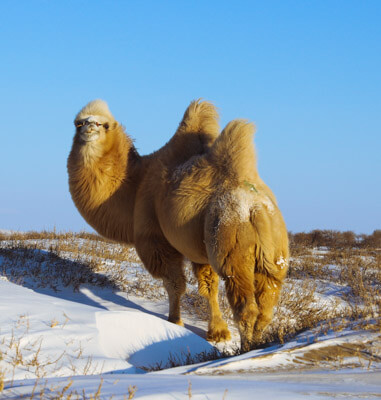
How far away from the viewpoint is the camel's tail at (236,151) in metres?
6.38

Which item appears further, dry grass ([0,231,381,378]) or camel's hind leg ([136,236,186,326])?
dry grass ([0,231,381,378])

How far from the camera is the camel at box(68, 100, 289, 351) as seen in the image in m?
5.83

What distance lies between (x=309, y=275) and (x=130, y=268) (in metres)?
3.96

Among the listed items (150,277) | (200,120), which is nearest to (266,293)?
(200,120)

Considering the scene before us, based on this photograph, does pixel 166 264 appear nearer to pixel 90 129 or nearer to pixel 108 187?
pixel 108 187

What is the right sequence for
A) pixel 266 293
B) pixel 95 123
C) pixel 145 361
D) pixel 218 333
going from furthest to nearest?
pixel 95 123
pixel 218 333
pixel 266 293
pixel 145 361

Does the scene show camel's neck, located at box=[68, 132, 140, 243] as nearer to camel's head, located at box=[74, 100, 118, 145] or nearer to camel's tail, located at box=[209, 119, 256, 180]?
camel's head, located at box=[74, 100, 118, 145]

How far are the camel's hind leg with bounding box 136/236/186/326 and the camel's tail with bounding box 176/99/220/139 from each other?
1736 millimetres

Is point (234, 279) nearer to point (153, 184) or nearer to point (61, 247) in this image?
point (153, 184)

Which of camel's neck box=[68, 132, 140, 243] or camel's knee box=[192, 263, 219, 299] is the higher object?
camel's neck box=[68, 132, 140, 243]

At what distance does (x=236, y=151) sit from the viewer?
6.44 m

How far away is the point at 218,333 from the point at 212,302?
44 cm

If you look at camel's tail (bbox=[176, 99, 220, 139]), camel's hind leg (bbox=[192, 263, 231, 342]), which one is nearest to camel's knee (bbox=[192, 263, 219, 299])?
camel's hind leg (bbox=[192, 263, 231, 342])

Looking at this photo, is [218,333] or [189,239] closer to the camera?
[189,239]
